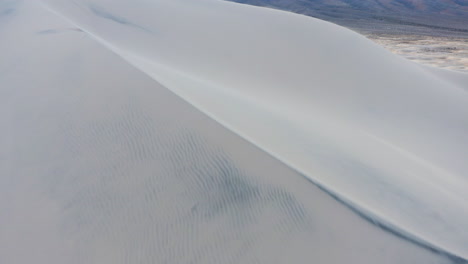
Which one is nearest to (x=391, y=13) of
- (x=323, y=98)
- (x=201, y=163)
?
(x=323, y=98)

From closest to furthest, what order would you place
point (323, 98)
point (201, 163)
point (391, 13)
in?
point (201, 163), point (323, 98), point (391, 13)

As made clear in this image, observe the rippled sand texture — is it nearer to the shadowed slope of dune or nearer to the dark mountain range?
the dark mountain range

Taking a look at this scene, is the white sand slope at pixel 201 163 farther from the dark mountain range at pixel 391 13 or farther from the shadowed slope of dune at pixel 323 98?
the dark mountain range at pixel 391 13

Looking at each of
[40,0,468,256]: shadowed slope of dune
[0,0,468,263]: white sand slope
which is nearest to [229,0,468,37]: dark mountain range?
[40,0,468,256]: shadowed slope of dune

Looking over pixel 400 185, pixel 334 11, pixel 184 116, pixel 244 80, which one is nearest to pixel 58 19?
pixel 244 80

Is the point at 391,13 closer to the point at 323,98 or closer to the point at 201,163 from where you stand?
the point at 323,98
